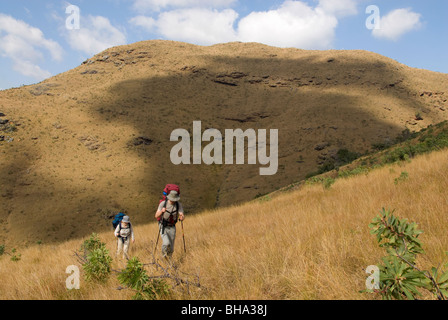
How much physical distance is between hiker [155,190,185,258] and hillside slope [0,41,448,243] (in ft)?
90.8

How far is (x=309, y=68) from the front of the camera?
69.8 m

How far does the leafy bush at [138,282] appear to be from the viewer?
2.59 meters

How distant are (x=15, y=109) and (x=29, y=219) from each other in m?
26.6

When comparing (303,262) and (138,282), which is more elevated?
(303,262)

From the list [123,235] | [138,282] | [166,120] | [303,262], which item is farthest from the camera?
[166,120]

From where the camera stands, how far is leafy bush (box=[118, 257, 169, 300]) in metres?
2.59

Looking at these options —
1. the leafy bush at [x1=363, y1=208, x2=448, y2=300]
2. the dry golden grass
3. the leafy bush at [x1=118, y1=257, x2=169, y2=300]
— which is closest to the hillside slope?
the dry golden grass

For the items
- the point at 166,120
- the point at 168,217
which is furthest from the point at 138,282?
the point at 166,120

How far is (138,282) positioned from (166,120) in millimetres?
51447

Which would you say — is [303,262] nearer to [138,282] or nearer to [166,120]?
[138,282]

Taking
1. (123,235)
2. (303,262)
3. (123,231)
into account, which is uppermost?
(303,262)

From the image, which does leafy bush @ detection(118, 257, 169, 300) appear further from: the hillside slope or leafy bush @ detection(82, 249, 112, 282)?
the hillside slope

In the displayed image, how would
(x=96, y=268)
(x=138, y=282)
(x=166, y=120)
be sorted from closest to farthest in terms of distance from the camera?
(x=138, y=282) → (x=96, y=268) → (x=166, y=120)

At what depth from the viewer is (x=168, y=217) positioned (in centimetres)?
507
